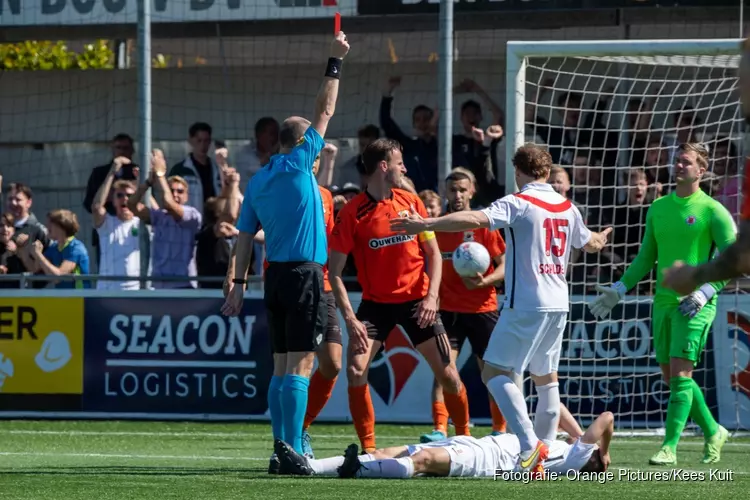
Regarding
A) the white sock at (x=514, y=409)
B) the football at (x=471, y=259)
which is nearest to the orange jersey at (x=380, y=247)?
the football at (x=471, y=259)

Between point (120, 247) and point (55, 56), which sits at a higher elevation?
point (55, 56)

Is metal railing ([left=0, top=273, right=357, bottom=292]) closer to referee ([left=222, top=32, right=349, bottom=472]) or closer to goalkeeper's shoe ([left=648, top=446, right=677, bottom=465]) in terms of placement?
goalkeeper's shoe ([left=648, top=446, right=677, bottom=465])

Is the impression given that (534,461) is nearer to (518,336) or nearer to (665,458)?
(518,336)

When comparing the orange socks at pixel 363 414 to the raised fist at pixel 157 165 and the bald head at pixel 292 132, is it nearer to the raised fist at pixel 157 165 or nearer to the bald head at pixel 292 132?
the bald head at pixel 292 132

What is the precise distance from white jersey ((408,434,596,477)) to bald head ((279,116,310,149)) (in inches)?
80.1

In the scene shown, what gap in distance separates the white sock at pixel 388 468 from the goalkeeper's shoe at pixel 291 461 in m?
0.32

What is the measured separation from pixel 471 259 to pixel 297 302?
1.93m

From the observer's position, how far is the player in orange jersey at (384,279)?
9.21 m

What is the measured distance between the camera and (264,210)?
8227 millimetres

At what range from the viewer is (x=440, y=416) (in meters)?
10.2

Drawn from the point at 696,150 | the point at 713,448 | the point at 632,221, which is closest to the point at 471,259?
the point at 696,150

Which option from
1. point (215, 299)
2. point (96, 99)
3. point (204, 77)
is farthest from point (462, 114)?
point (96, 99)

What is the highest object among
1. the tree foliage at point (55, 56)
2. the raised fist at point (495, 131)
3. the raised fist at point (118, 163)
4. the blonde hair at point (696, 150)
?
the tree foliage at point (55, 56)

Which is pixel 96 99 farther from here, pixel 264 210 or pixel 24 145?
pixel 264 210
